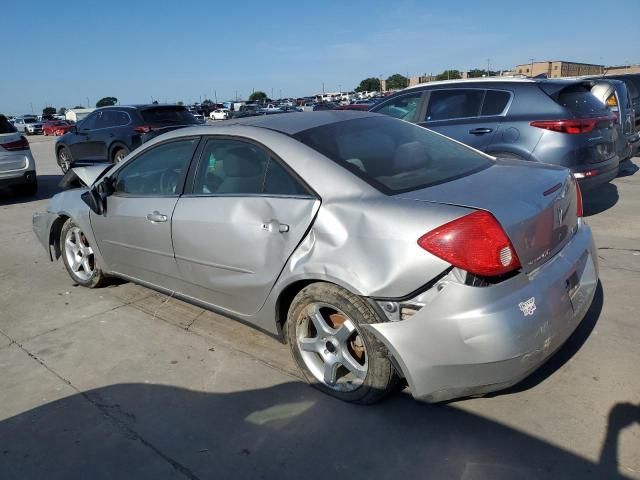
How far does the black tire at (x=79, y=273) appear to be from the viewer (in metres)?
4.55

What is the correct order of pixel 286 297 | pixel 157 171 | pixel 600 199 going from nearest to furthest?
pixel 286 297, pixel 157 171, pixel 600 199

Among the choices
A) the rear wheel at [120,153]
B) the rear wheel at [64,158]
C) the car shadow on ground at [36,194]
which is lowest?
the car shadow on ground at [36,194]

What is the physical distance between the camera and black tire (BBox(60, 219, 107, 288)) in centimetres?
455

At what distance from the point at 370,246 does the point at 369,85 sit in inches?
Answer: 3489

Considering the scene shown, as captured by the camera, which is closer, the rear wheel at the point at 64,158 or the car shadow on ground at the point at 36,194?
the car shadow on ground at the point at 36,194

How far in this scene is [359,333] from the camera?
2.56 m

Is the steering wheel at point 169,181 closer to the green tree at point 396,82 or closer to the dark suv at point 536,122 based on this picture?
the dark suv at point 536,122

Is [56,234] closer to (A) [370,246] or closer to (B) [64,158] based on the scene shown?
(A) [370,246]

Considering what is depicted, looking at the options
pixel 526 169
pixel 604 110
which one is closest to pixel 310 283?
pixel 526 169

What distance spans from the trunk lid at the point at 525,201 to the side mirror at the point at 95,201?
2.66 metres

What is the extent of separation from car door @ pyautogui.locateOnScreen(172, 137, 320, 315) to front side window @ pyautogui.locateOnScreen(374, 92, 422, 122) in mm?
3819

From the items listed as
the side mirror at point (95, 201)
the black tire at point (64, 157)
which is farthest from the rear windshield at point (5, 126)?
the side mirror at point (95, 201)

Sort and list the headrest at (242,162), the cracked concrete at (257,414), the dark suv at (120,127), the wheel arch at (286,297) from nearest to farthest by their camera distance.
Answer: the cracked concrete at (257,414) < the wheel arch at (286,297) < the headrest at (242,162) < the dark suv at (120,127)

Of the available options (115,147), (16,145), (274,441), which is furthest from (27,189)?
(274,441)
